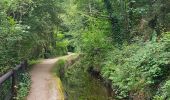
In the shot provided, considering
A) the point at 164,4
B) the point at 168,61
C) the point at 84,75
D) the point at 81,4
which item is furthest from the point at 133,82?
the point at 81,4

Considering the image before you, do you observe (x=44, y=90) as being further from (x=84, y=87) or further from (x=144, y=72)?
(x=84, y=87)

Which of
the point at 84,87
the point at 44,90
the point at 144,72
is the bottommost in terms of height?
the point at 84,87

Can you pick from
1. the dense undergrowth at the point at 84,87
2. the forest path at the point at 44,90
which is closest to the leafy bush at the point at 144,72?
the dense undergrowth at the point at 84,87

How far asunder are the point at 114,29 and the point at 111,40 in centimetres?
85

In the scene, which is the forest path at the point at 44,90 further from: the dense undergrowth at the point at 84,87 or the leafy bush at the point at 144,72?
the leafy bush at the point at 144,72

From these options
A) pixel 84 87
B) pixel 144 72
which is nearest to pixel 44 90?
pixel 144 72

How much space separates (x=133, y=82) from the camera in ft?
45.6

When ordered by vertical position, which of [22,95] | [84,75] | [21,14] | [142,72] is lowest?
[84,75]

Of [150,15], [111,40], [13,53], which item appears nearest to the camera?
[13,53]

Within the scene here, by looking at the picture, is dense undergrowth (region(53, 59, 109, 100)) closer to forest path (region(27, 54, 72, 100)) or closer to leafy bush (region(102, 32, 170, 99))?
forest path (region(27, 54, 72, 100))

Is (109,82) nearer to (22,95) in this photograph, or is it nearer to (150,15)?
(150,15)

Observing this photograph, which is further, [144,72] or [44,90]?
[44,90]

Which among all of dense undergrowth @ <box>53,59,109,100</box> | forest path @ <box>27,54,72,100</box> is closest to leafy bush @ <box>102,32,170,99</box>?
dense undergrowth @ <box>53,59,109,100</box>

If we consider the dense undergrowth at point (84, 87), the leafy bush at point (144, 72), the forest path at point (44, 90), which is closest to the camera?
the leafy bush at point (144, 72)
